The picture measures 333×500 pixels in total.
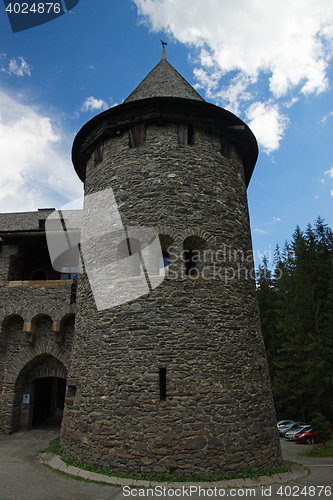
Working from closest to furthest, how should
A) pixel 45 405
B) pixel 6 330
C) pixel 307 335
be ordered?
pixel 6 330, pixel 45 405, pixel 307 335

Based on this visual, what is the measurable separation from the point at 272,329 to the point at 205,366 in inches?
830

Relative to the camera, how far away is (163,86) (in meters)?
10.4

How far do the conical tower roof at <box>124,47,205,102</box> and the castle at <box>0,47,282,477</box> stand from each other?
3.2 inches

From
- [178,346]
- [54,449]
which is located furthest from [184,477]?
[54,449]

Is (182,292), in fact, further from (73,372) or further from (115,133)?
(115,133)

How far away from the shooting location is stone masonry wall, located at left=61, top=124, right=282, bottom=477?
6.75 metres

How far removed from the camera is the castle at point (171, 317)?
682 cm

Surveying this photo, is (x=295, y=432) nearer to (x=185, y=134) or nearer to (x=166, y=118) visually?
(x=185, y=134)

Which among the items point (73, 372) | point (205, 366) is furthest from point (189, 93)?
point (73, 372)

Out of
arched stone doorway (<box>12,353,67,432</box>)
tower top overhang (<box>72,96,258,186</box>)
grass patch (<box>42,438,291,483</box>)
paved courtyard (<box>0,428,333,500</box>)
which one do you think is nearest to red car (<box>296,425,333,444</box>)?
paved courtyard (<box>0,428,333,500</box>)

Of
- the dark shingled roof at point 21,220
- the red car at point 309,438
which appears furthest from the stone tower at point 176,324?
the red car at point 309,438

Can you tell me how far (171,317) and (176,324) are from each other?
0.20m

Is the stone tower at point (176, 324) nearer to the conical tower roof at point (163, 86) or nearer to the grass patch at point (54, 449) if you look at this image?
the conical tower roof at point (163, 86)

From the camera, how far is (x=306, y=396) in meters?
21.8
